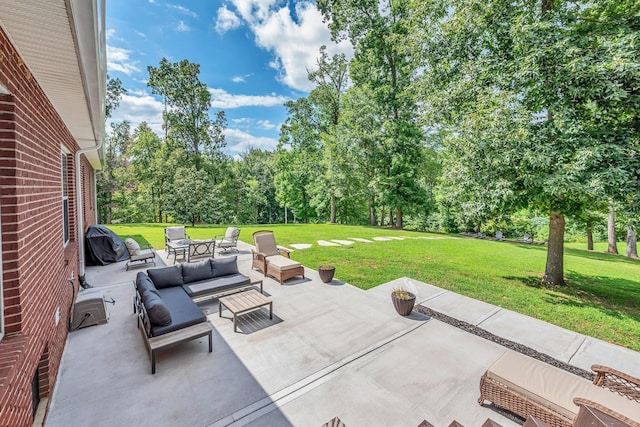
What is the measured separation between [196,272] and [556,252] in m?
10.1

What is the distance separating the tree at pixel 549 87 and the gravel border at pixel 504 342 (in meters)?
3.32

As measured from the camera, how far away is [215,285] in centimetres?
612

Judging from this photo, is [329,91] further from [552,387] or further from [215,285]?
[552,387]

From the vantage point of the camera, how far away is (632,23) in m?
5.58

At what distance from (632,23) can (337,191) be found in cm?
1857

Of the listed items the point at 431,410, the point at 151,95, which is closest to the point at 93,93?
the point at 431,410

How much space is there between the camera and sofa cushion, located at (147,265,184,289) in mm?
5840

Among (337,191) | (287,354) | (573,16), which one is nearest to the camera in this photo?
(287,354)


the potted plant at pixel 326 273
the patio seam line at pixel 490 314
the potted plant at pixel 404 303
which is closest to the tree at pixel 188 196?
the potted plant at pixel 326 273

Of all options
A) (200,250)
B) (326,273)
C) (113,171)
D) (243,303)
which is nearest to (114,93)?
(113,171)

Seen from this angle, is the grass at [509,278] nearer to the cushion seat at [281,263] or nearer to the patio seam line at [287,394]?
the cushion seat at [281,263]

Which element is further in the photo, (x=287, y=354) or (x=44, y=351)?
(x=287, y=354)

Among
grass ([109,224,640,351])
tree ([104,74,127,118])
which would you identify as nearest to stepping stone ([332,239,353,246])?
grass ([109,224,640,351])

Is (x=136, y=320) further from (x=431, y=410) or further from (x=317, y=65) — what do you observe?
(x=317, y=65)
